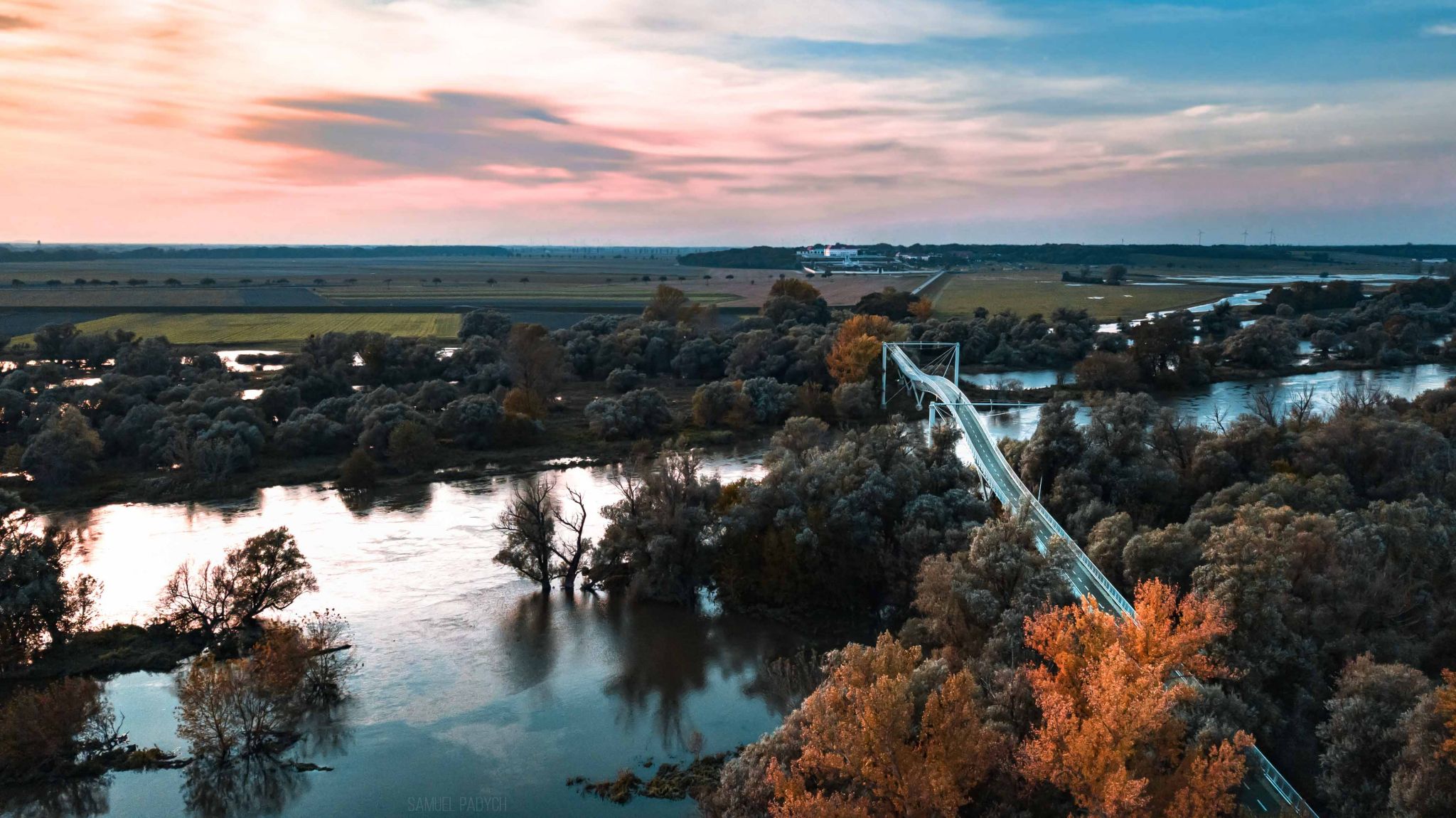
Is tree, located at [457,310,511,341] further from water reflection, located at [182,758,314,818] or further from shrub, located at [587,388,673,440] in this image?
water reflection, located at [182,758,314,818]

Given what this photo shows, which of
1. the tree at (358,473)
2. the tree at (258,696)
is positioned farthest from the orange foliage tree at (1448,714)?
Result: the tree at (358,473)

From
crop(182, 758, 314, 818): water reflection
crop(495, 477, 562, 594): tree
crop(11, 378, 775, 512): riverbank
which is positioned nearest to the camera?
crop(182, 758, 314, 818): water reflection

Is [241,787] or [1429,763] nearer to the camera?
[1429,763]

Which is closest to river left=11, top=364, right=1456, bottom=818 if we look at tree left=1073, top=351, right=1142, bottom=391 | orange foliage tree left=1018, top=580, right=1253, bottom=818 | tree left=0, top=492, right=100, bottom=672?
tree left=0, top=492, right=100, bottom=672

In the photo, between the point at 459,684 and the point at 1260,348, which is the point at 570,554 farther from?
the point at 1260,348

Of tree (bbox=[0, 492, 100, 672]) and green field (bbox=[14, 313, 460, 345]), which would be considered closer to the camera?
tree (bbox=[0, 492, 100, 672])

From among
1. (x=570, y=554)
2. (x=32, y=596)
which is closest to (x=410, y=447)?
(x=570, y=554)

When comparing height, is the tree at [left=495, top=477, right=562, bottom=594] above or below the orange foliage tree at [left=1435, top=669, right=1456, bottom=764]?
below

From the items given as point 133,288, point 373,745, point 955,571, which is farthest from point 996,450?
point 133,288
